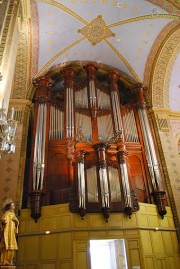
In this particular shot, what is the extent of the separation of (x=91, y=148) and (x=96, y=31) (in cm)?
500

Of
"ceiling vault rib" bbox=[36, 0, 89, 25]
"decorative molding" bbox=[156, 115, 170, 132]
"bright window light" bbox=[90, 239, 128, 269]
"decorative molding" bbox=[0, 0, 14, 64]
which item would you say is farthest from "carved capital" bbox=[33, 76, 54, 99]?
"bright window light" bbox=[90, 239, 128, 269]

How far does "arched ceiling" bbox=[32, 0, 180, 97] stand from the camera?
32.3 feet

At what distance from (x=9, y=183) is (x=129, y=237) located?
13.7ft

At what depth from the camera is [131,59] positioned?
1183cm

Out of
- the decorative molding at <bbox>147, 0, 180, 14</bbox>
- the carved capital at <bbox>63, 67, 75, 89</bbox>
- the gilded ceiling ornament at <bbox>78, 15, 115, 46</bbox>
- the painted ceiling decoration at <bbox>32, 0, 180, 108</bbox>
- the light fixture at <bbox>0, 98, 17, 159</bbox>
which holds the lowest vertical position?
the light fixture at <bbox>0, 98, 17, 159</bbox>

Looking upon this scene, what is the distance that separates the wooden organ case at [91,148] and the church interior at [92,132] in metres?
0.04

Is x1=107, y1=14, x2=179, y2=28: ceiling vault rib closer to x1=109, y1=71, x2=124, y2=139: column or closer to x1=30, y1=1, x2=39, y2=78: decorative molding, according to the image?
x1=109, y1=71, x2=124, y2=139: column

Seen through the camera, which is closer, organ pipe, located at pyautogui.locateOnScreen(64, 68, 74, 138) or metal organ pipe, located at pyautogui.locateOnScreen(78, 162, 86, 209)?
metal organ pipe, located at pyautogui.locateOnScreen(78, 162, 86, 209)

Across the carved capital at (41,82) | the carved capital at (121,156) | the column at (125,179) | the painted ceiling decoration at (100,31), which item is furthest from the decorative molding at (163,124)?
the carved capital at (41,82)

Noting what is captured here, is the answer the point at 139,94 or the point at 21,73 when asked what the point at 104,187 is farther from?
the point at 21,73

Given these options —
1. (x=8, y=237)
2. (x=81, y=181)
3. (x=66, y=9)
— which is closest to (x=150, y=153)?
(x=81, y=181)

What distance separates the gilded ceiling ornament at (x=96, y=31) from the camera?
1070cm

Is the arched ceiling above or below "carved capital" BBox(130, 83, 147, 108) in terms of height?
above

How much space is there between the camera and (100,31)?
11.0 m
